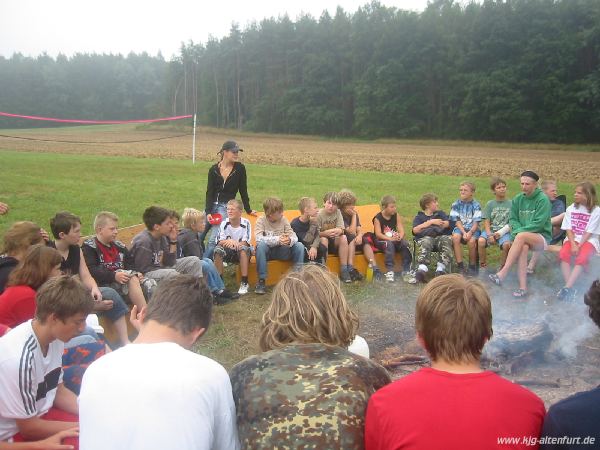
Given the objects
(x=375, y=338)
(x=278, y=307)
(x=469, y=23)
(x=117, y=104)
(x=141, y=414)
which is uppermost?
(x=469, y=23)

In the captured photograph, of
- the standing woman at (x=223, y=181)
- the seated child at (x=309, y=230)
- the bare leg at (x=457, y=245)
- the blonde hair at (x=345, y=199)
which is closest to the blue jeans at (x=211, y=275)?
the standing woman at (x=223, y=181)

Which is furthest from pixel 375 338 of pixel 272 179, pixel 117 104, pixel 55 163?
pixel 117 104

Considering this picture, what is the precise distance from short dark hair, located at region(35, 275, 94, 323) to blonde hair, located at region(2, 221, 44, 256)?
5.44 ft

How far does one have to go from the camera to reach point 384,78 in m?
55.8

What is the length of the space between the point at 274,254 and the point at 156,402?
4.97m

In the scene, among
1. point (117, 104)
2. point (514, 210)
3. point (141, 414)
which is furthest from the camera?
point (117, 104)

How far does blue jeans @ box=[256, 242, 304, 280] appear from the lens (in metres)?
6.43

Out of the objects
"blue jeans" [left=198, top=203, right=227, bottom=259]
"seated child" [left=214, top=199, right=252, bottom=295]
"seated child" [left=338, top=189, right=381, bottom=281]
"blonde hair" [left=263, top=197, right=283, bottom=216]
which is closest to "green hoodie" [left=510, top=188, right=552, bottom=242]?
"seated child" [left=338, top=189, right=381, bottom=281]

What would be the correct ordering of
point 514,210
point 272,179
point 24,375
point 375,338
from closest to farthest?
point 24,375 < point 375,338 < point 514,210 < point 272,179

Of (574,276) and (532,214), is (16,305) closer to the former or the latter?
(574,276)

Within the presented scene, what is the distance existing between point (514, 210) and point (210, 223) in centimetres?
384

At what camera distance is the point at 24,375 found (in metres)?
2.47

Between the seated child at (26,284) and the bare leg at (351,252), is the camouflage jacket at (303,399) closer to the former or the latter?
the seated child at (26,284)

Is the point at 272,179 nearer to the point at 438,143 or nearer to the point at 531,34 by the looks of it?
the point at 438,143
